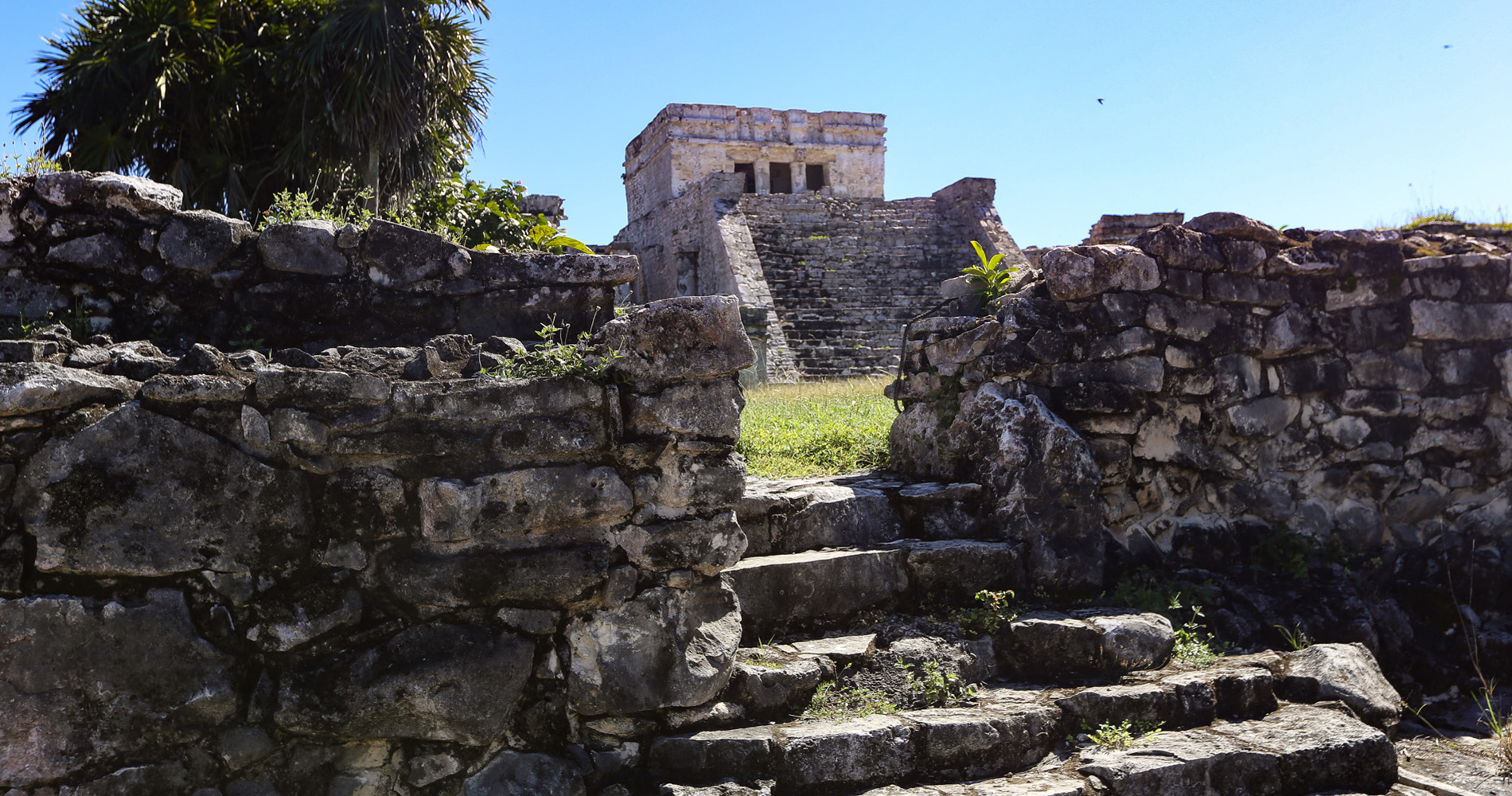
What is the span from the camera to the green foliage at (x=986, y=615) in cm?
405

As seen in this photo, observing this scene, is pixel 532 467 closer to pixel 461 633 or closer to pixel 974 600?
pixel 461 633

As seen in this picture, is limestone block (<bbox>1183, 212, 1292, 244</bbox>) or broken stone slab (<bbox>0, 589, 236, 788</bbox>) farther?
limestone block (<bbox>1183, 212, 1292, 244</bbox>)

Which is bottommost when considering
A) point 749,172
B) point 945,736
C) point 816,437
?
point 945,736

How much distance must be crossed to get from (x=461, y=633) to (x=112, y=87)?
9.53 meters

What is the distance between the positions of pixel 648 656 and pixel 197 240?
2.14 meters

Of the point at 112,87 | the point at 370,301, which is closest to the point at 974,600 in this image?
the point at 370,301

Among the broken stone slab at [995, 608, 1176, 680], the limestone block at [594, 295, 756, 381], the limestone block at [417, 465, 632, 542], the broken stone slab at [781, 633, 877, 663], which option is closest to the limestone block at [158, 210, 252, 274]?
the limestone block at [417, 465, 632, 542]

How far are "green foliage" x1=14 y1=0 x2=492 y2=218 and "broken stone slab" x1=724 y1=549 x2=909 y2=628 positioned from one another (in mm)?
7347

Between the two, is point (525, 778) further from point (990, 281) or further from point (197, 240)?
point (990, 281)

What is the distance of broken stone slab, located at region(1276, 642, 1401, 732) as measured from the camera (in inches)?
152

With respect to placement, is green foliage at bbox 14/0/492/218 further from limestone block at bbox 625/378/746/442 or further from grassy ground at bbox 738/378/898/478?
limestone block at bbox 625/378/746/442

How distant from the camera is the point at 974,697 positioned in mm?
3693

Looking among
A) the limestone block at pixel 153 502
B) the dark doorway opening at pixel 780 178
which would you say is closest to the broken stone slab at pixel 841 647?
the limestone block at pixel 153 502

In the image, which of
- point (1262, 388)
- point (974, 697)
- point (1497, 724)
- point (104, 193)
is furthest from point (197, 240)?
point (1497, 724)
